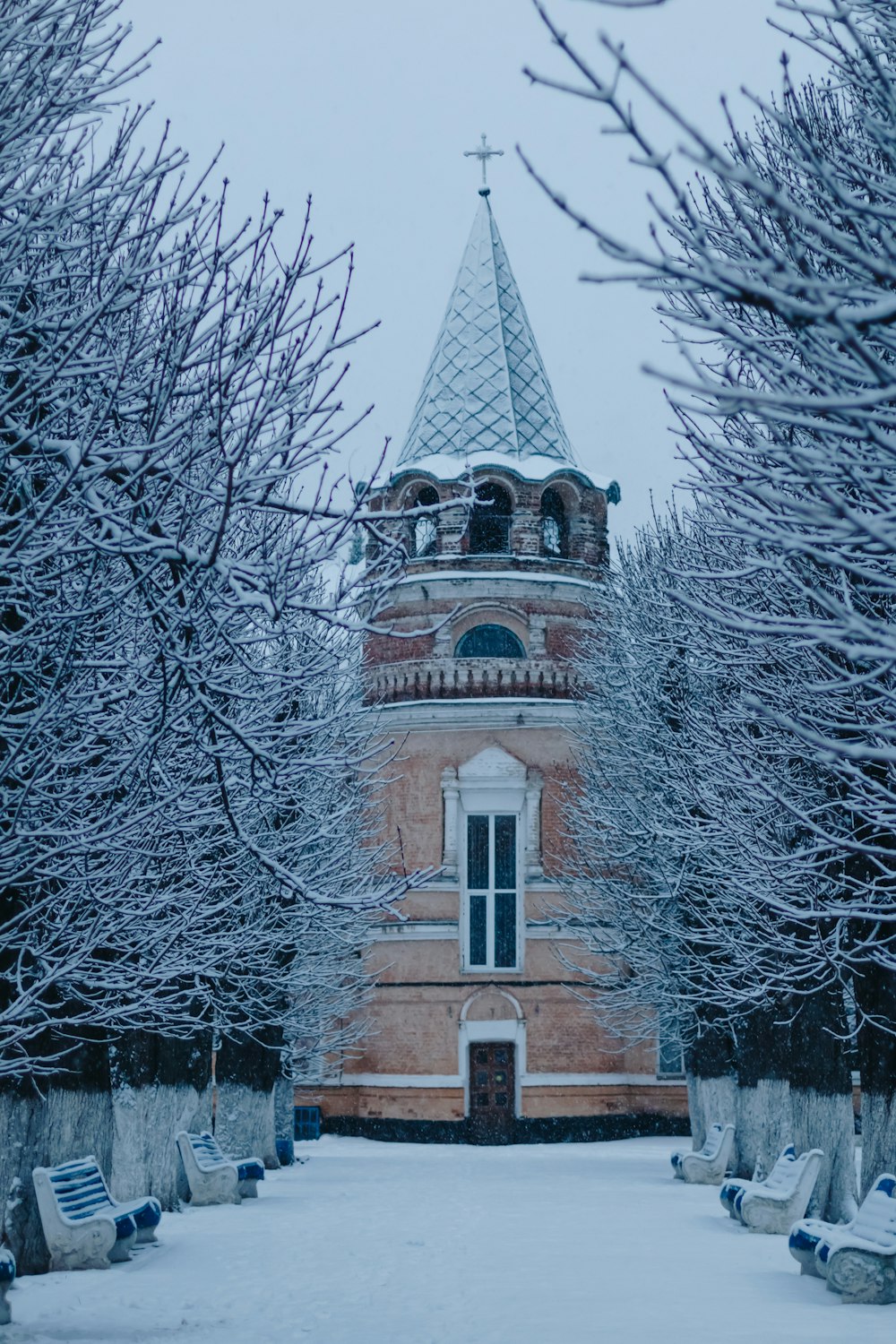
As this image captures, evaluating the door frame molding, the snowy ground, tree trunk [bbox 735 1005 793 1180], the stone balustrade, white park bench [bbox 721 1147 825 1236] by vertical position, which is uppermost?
the stone balustrade

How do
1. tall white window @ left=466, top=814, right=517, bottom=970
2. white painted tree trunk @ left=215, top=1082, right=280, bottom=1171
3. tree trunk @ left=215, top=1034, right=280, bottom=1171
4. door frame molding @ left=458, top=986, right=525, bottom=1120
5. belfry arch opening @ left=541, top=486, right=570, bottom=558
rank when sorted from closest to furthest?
tree trunk @ left=215, top=1034, right=280, bottom=1171 → white painted tree trunk @ left=215, top=1082, right=280, bottom=1171 → door frame molding @ left=458, top=986, right=525, bottom=1120 → tall white window @ left=466, top=814, right=517, bottom=970 → belfry arch opening @ left=541, top=486, right=570, bottom=558

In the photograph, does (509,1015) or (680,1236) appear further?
(509,1015)

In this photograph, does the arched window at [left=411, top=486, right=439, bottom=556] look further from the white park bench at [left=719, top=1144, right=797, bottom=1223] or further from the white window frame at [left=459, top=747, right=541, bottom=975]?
the white park bench at [left=719, top=1144, right=797, bottom=1223]

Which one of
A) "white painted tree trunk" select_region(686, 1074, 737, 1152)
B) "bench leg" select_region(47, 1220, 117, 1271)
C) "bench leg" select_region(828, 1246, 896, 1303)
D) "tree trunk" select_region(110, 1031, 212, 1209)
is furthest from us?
"white painted tree trunk" select_region(686, 1074, 737, 1152)

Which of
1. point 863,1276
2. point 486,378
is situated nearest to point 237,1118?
point 863,1276

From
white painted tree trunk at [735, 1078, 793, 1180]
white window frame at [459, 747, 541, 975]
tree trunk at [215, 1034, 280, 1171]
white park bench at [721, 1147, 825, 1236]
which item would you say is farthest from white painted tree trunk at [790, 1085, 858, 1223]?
white window frame at [459, 747, 541, 975]

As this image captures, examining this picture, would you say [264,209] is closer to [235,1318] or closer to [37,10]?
[37,10]

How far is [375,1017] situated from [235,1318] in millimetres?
21478

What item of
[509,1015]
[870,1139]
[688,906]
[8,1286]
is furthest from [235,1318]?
[509,1015]

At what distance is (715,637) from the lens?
518 inches

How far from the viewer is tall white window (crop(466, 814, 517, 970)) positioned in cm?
3231

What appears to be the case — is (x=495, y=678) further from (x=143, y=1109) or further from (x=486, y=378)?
(x=143, y=1109)

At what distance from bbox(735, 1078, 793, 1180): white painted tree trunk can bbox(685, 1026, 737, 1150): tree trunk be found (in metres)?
1.94

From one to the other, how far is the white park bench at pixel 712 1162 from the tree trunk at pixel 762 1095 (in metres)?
0.72
